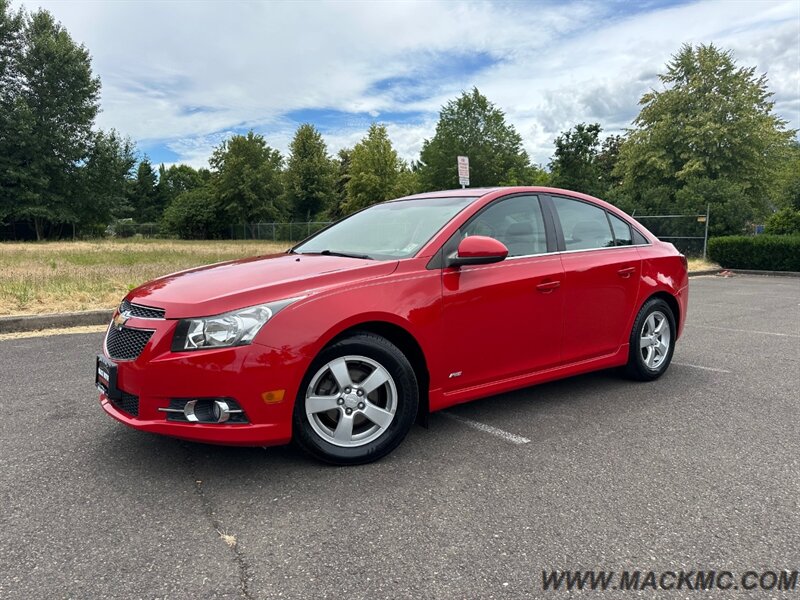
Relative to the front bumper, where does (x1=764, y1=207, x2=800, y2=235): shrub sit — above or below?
above

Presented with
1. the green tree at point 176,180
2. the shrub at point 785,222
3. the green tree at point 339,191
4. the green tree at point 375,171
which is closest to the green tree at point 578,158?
the shrub at point 785,222

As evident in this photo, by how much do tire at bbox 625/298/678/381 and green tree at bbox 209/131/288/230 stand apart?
153 feet

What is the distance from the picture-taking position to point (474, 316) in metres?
3.65

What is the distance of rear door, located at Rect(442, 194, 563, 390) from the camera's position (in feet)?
11.8

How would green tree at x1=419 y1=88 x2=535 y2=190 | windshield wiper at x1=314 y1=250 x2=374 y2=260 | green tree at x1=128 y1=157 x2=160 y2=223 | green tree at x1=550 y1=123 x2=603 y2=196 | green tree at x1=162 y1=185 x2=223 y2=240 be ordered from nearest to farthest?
windshield wiper at x1=314 y1=250 x2=374 y2=260, green tree at x1=550 y1=123 x2=603 y2=196, green tree at x1=419 y1=88 x2=535 y2=190, green tree at x1=162 y1=185 x2=223 y2=240, green tree at x1=128 y1=157 x2=160 y2=223

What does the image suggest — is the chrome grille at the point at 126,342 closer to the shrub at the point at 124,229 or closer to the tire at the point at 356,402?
the tire at the point at 356,402

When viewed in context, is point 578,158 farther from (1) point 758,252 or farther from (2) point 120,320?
(2) point 120,320

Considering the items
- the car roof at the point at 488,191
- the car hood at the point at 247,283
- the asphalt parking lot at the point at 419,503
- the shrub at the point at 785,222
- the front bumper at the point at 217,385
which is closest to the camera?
the asphalt parking lot at the point at 419,503

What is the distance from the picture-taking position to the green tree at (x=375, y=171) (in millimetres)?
46562

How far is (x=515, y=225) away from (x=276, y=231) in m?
40.6

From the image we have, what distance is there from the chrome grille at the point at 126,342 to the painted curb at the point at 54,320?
16.1ft

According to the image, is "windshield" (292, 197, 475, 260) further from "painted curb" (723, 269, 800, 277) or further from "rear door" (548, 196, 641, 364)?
"painted curb" (723, 269, 800, 277)

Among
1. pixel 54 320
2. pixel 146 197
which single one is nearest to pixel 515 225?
pixel 54 320

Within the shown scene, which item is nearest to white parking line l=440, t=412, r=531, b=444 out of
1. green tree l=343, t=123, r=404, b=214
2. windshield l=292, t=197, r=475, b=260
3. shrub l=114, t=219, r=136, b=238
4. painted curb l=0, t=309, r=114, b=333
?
windshield l=292, t=197, r=475, b=260
